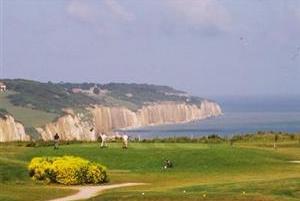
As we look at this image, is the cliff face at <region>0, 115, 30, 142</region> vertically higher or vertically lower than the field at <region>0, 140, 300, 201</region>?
higher

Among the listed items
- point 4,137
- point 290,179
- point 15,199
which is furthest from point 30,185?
point 4,137

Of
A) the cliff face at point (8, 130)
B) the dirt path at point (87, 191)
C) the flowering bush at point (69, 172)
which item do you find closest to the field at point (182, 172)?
the dirt path at point (87, 191)

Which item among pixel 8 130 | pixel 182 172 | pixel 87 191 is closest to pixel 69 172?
pixel 87 191

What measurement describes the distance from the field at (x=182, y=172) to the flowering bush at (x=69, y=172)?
3.74ft

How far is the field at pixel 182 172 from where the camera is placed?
38062mm

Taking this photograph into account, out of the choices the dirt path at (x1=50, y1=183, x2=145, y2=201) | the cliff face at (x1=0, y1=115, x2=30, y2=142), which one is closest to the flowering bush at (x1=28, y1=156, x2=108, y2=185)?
the dirt path at (x1=50, y1=183, x2=145, y2=201)

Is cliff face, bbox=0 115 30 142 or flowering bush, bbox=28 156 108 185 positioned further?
cliff face, bbox=0 115 30 142

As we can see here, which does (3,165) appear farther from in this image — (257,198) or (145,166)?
(257,198)

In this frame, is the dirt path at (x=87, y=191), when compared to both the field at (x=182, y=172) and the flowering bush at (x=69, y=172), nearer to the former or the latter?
the field at (x=182, y=172)

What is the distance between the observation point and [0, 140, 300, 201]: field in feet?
125

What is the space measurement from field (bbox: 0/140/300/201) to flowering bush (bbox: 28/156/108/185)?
1140mm

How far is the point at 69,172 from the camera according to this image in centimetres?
4734

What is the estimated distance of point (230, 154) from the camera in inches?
2370

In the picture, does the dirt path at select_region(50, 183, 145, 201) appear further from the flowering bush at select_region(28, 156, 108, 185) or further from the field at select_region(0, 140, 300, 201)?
the flowering bush at select_region(28, 156, 108, 185)
